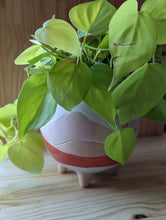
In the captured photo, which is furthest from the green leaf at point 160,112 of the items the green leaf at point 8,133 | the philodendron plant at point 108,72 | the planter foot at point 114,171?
the green leaf at point 8,133

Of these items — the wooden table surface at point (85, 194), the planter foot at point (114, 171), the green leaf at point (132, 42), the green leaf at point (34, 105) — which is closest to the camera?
the green leaf at point (132, 42)

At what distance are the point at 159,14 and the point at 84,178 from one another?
1.25 feet

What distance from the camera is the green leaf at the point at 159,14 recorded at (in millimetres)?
355

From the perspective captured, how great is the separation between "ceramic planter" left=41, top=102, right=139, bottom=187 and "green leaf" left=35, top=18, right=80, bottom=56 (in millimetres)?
122

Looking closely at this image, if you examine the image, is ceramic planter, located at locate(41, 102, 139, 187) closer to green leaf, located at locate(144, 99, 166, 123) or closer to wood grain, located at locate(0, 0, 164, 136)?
green leaf, located at locate(144, 99, 166, 123)

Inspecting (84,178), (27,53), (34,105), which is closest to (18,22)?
(27,53)

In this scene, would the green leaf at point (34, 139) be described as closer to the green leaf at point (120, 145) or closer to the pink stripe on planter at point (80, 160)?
the pink stripe on planter at point (80, 160)

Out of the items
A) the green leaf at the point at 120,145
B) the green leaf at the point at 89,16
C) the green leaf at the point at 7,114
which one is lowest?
the green leaf at the point at 7,114

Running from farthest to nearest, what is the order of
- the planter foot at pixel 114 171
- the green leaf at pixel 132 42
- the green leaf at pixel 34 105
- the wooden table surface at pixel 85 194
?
the planter foot at pixel 114 171
the wooden table surface at pixel 85 194
the green leaf at pixel 34 105
the green leaf at pixel 132 42

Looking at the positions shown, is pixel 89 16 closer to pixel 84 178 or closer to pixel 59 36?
pixel 59 36

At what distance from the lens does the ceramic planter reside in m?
0.46

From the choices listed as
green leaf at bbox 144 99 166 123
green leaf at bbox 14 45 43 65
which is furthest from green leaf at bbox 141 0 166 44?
green leaf at bbox 14 45 43 65

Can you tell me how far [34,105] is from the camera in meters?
0.42

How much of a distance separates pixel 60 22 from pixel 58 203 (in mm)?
377
